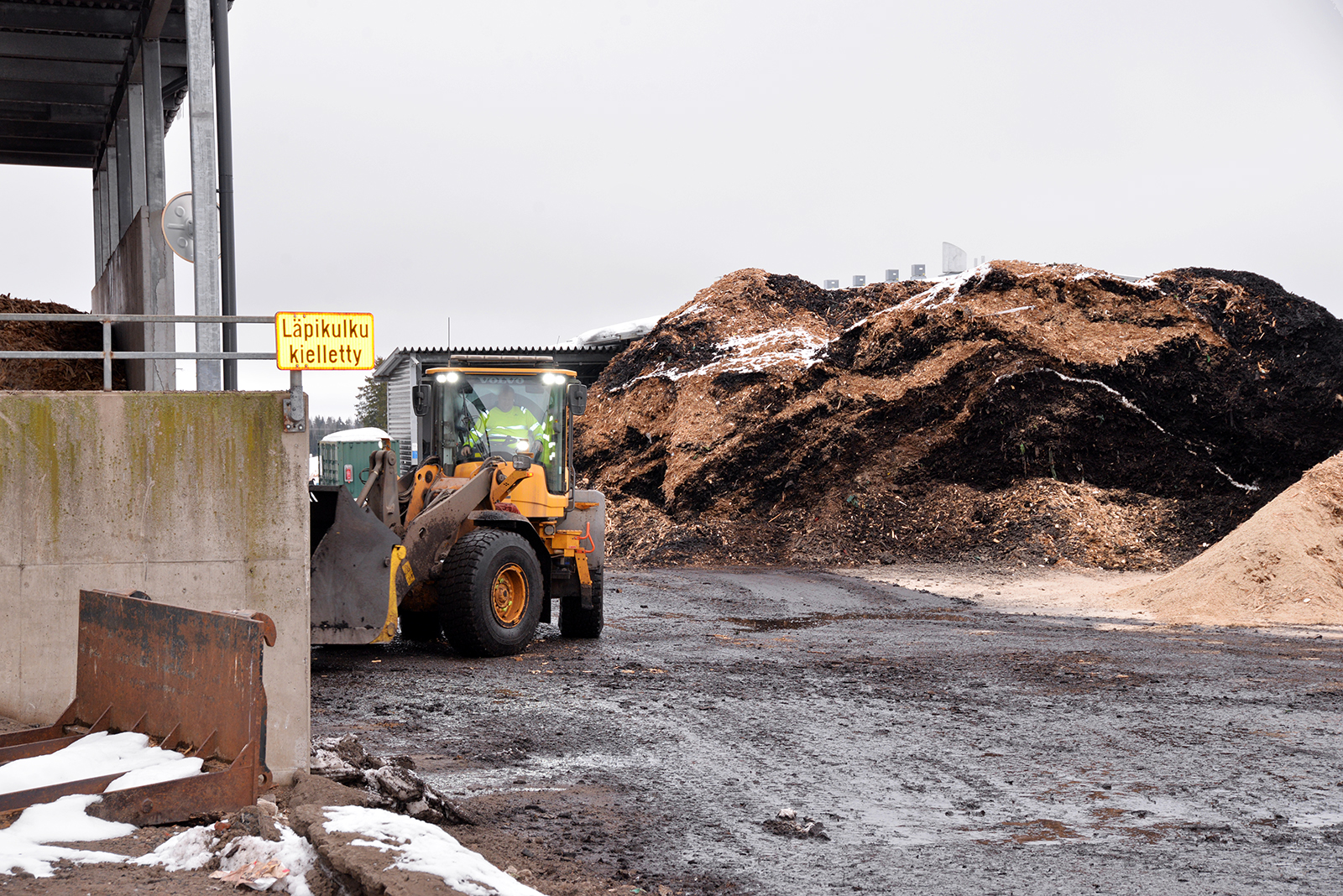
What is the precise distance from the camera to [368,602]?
8.84 metres

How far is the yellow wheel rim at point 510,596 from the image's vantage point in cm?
1034

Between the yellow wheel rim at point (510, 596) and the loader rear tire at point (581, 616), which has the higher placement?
the yellow wheel rim at point (510, 596)

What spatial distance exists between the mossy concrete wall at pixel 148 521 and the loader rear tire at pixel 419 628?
15.9 ft

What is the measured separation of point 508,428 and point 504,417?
0.41ft

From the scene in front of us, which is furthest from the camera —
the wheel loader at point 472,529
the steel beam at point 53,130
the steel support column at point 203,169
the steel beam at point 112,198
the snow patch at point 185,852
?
the steel beam at point 112,198

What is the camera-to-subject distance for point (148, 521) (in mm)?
6012

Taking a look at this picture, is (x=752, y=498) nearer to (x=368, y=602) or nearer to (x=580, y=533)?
(x=580, y=533)

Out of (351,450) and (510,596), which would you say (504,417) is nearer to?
(510,596)

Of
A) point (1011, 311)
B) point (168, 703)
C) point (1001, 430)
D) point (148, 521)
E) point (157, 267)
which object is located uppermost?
point (1011, 311)

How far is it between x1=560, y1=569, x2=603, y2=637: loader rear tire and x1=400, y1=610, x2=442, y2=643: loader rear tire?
1.30 m

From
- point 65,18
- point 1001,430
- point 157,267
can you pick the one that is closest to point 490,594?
point 157,267

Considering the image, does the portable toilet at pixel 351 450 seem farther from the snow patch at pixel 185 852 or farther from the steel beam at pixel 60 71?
the snow patch at pixel 185 852

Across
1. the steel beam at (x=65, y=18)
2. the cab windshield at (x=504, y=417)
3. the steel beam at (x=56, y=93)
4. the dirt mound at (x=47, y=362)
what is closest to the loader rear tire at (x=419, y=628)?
the cab windshield at (x=504, y=417)

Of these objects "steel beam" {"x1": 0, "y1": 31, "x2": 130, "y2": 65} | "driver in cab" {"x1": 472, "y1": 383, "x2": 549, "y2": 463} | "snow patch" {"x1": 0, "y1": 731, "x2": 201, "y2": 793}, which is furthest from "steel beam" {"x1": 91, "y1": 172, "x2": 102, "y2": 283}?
"snow patch" {"x1": 0, "y1": 731, "x2": 201, "y2": 793}
